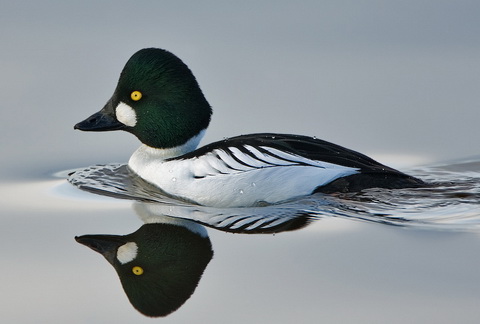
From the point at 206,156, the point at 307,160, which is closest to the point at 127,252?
the point at 206,156

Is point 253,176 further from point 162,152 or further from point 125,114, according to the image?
point 125,114

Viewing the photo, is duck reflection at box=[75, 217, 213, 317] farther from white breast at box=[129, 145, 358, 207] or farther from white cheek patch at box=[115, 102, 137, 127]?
white cheek patch at box=[115, 102, 137, 127]

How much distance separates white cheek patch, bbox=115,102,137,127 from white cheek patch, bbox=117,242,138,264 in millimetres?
2095

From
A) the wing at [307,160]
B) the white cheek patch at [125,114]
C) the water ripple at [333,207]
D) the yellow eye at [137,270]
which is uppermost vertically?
the white cheek patch at [125,114]

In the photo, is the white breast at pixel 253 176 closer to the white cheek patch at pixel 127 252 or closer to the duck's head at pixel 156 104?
the duck's head at pixel 156 104

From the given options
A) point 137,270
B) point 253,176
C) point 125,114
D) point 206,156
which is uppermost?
point 125,114

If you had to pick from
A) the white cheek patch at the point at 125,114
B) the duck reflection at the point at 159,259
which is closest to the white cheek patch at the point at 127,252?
the duck reflection at the point at 159,259

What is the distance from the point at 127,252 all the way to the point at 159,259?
31 cm

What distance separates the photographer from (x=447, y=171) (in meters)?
9.92

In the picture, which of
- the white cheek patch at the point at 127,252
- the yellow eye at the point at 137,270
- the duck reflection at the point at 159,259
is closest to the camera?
the duck reflection at the point at 159,259

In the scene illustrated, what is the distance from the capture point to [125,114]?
9711mm

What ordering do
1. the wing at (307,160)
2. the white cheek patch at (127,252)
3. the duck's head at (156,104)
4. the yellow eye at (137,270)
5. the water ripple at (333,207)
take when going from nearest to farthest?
the yellow eye at (137,270)
the white cheek patch at (127,252)
the water ripple at (333,207)
the wing at (307,160)
the duck's head at (156,104)

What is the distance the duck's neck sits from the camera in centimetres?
972

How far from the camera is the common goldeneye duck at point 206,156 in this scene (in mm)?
9023
